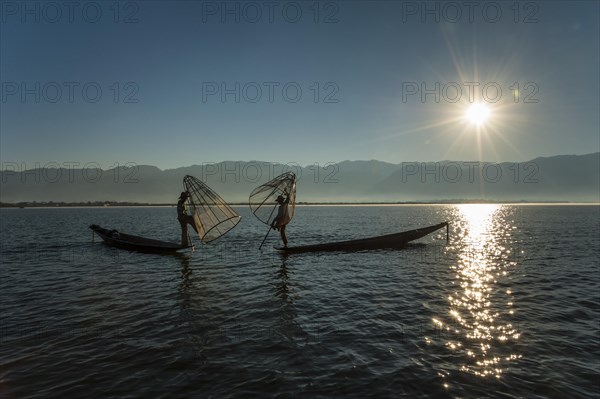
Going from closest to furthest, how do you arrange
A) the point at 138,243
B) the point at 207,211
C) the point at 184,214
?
the point at 207,211 → the point at 184,214 → the point at 138,243

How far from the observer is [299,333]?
11.8 meters

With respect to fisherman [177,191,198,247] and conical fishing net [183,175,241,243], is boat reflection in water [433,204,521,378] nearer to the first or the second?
conical fishing net [183,175,241,243]

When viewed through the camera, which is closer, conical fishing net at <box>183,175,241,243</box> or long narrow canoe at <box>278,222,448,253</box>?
conical fishing net at <box>183,175,241,243</box>

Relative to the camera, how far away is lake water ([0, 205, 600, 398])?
8.48m

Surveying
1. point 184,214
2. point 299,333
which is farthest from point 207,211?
point 299,333

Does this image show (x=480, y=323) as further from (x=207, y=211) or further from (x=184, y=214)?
(x=184, y=214)

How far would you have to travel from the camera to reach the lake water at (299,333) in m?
8.48

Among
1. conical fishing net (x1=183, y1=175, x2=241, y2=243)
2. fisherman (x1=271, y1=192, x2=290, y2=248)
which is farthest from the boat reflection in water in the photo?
conical fishing net (x1=183, y1=175, x2=241, y2=243)

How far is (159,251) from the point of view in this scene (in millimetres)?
31203

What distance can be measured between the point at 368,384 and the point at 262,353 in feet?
11.0

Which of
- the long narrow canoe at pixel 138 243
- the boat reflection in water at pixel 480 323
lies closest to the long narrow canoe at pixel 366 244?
the long narrow canoe at pixel 138 243

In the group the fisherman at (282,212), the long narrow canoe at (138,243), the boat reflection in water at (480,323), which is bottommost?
the boat reflection in water at (480,323)

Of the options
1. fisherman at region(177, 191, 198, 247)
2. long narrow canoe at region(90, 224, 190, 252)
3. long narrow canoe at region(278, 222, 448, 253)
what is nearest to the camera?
fisherman at region(177, 191, 198, 247)

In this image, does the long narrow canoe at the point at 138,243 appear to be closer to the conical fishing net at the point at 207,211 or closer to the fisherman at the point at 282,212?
the conical fishing net at the point at 207,211
